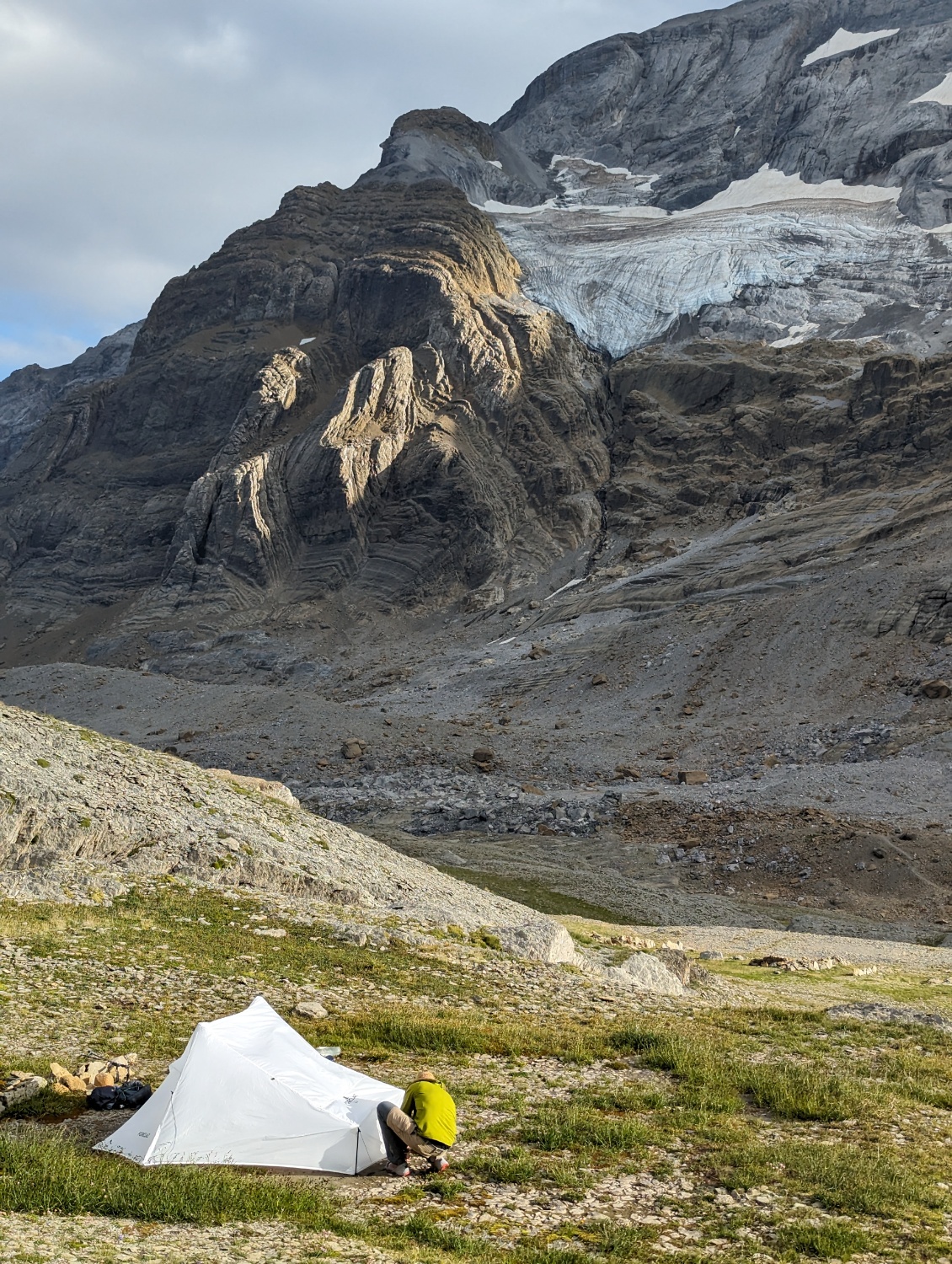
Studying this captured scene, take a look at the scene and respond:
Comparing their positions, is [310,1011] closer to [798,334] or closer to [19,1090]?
[19,1090]

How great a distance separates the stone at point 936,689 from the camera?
197 feet

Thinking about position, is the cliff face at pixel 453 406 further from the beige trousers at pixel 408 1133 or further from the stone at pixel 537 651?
the beige trousers at pixel 408 1133

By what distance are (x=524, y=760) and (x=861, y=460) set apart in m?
69.8

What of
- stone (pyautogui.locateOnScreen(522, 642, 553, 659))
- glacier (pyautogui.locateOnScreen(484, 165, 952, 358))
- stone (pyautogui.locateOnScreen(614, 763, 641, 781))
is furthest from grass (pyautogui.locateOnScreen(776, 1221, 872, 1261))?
glacier (pyautogui.locateOnScreen(484, 165, 952, 358))

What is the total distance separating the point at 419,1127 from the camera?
10.4 metres

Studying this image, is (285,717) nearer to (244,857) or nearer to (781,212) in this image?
(244,857)

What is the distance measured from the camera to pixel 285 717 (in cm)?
7000

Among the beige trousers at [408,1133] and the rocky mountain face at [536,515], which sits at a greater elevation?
the rocky mountain face at [536,515]

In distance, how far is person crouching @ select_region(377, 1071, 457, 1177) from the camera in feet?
33.7

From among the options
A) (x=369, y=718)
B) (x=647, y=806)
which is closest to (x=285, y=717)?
(x=369, y=718)

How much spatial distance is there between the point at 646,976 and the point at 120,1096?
1279cm

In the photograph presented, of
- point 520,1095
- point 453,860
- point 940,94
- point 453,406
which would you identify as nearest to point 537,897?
point 453,860

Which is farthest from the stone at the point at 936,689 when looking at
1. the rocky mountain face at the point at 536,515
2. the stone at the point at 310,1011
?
the stone at the point at 310,1011

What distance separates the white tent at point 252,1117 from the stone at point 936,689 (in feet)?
186
